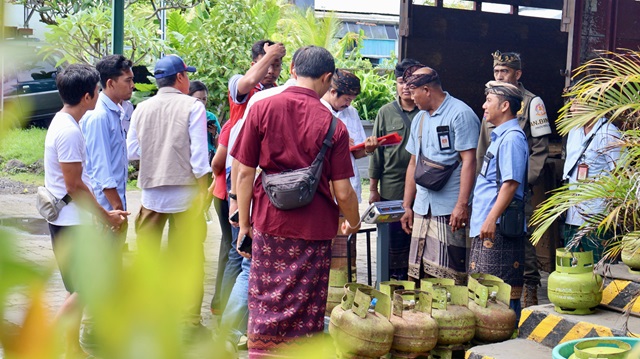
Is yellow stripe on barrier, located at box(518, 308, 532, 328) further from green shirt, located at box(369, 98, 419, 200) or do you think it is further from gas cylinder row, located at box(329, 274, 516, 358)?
green shirt, located at box(369, 98, 419, 200)

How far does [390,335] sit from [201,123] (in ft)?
5.51

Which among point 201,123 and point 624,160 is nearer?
point 624,160

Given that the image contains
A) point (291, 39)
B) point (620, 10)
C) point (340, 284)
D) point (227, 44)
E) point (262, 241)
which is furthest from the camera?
point (291, 39)

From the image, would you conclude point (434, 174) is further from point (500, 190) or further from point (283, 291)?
point (283, 291)

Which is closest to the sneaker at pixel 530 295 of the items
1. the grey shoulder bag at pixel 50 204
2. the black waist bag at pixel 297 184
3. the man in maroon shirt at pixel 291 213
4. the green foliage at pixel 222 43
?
the man in maroon shirt at pixel 291 213

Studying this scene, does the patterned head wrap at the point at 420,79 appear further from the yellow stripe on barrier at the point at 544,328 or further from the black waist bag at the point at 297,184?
the yellow stripe on barrier at the point at 544,328

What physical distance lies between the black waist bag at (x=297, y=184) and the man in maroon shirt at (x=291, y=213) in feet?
0.12

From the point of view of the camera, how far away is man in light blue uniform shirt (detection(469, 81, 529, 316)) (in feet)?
16.2

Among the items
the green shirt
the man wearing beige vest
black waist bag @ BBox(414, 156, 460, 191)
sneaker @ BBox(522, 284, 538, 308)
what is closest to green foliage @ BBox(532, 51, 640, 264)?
black waist bag @ BBox(414, 156, 460, 191)

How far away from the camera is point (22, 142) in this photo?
83cm

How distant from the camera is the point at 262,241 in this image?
13.5 feet

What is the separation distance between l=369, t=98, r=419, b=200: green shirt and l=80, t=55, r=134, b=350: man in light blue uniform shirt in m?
2.01

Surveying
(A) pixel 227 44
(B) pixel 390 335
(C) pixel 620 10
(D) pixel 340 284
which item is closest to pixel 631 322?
(B) pixel 390 335

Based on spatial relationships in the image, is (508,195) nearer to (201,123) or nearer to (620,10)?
(201,123)
